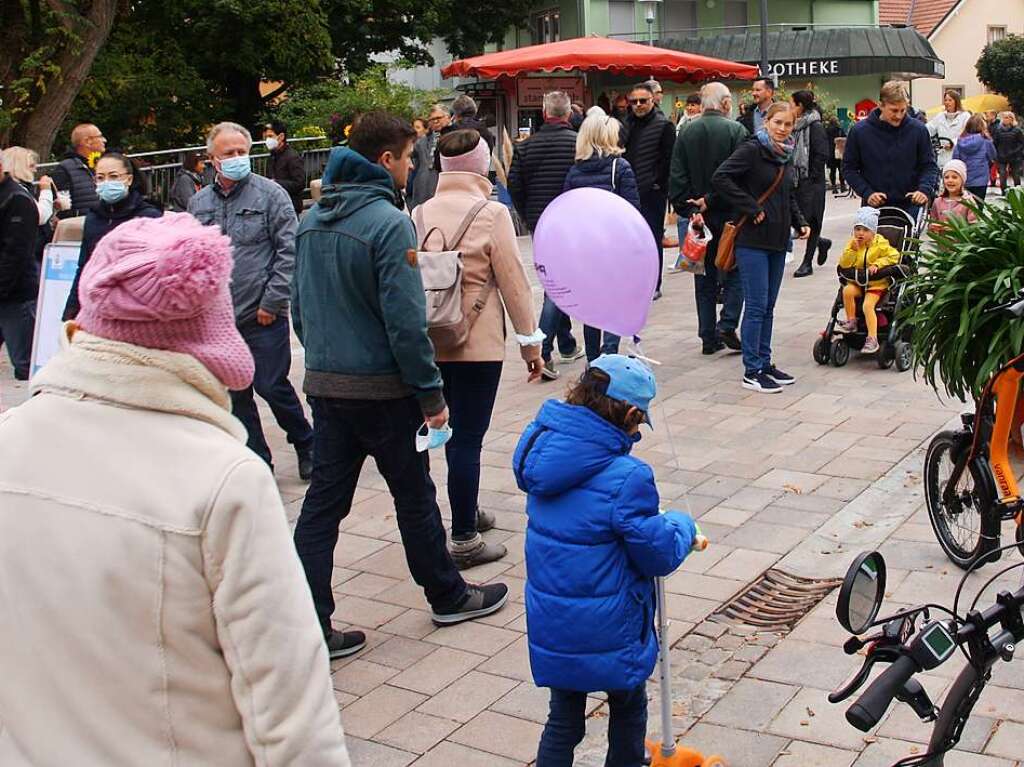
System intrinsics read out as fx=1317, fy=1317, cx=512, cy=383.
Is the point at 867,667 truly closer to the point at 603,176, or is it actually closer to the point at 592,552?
the point at 592,552

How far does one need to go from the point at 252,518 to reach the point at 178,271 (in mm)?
428

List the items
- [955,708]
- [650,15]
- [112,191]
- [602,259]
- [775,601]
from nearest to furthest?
1. [955,708]
2. [602,259]
3. [775,601]
4. [112,191]
5. [650,15]

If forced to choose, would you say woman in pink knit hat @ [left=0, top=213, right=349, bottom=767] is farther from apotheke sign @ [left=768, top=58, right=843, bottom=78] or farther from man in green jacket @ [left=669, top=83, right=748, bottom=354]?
apotheke sign @ [left=768, top=58, right=843, bottom=78]

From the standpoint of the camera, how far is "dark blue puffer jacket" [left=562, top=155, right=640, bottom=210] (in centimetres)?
902

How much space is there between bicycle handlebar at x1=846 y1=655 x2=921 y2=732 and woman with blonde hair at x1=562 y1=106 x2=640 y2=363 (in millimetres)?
6609

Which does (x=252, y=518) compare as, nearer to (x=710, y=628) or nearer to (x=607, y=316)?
(x=607, y=316)

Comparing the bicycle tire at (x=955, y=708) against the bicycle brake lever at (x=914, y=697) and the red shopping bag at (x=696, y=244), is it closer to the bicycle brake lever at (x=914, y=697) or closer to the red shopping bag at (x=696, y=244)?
the bicycle brake lever at (x=914, y=697)

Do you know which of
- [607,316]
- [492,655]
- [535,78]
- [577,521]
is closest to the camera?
[577,521]

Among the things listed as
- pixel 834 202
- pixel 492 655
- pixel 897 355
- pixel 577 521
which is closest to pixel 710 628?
pixel 492 655

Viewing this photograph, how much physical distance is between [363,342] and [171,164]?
1491 centimetres

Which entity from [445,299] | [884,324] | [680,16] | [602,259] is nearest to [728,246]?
[884,324]

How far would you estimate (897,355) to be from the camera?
9.34 meters

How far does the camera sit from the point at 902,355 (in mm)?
9344

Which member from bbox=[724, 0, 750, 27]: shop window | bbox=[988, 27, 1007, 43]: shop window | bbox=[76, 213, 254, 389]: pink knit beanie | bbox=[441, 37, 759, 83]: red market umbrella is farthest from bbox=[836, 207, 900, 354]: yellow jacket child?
bbox=[988, 27, 1007, 43]: shop window
